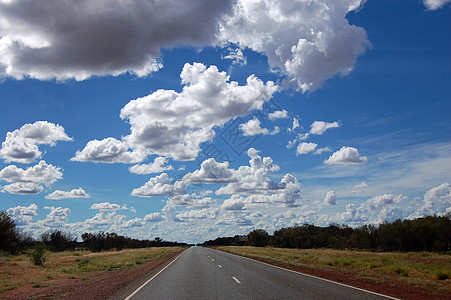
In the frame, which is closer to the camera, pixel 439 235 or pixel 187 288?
pixel 187 288

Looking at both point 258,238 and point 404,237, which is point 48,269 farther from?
point 258,238

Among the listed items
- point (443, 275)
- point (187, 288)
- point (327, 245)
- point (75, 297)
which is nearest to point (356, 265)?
point (443, 275)

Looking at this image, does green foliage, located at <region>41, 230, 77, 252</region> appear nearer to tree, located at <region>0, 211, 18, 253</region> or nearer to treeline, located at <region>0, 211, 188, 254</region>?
treeline, located at <region>0, 211, 188, 254</region>

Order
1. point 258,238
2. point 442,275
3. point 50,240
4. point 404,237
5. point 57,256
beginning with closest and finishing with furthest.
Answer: point 442,275 → point 57,256 → point 404,237 → point 50,240 → point 258,238

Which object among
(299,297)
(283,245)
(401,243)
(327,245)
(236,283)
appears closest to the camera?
(299,297)

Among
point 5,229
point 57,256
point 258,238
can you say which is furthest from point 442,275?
point 258,238

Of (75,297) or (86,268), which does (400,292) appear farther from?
(86,268)

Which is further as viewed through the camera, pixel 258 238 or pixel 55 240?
pixel 258 238

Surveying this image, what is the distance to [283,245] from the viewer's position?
129m

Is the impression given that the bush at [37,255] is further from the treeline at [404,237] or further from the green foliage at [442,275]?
the treeline at [404,237]

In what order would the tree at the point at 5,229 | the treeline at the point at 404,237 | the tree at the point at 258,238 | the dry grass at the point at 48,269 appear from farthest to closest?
the tree at the point at 258,238 → the treeline at the point at 404,237 → the tree at the point at 5,229 → the dry grass at the point at 48,269

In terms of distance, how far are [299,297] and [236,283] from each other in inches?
171

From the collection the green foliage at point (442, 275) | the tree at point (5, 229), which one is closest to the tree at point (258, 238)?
the tree at point (5, 229)

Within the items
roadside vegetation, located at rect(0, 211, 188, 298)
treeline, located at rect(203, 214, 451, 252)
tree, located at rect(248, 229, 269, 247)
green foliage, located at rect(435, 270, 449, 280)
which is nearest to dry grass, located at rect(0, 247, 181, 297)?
roadside vegetation, located at rect(0, 211, 188, 298)
